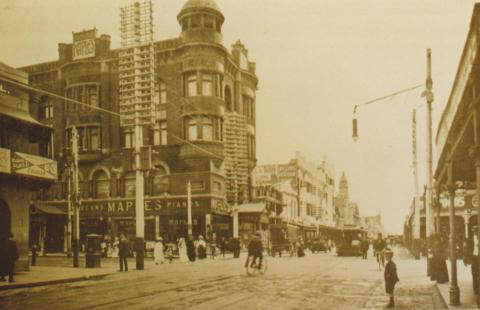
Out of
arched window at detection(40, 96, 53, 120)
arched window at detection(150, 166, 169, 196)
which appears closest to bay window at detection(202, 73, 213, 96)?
arched window at detection(150, 166, 169, 196)

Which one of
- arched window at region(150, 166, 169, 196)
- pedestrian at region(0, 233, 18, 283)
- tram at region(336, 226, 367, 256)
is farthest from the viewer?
arched window at region(150, 166, 169, 196)

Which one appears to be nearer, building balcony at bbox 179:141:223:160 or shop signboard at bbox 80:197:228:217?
building balcony at bbox 179:141:223:160

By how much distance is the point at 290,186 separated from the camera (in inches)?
2997

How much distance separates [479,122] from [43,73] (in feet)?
129

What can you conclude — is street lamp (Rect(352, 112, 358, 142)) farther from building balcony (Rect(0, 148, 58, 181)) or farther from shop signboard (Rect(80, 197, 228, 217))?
shop signboard (Rect(80, 197, 228, 217))

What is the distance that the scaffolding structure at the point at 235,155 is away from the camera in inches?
1895

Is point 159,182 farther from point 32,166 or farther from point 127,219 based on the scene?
point 32,166

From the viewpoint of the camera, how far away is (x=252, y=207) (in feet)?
177

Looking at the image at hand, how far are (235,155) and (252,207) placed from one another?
8.01m

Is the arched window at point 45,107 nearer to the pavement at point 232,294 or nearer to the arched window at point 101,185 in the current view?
the arched window at point 101,185

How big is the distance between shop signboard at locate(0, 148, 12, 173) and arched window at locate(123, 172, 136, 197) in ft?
95.4

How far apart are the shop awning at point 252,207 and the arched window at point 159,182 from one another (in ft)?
25.1

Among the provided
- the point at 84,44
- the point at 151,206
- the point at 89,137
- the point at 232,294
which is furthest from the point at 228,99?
the point at 232,294

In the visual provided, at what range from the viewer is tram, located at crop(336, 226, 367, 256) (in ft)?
154
